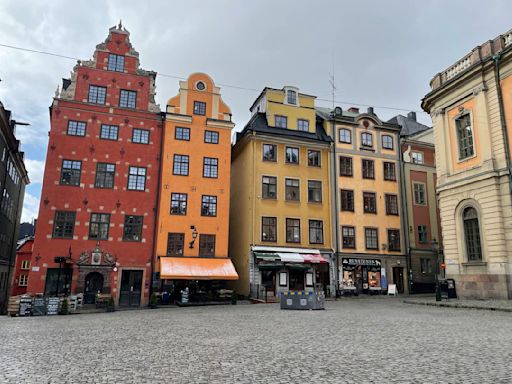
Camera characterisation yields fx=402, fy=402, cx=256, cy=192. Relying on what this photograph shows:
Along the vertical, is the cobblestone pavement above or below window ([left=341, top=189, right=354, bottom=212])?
below

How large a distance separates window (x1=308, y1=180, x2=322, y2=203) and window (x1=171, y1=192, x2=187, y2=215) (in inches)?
407

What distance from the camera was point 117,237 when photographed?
28062mm

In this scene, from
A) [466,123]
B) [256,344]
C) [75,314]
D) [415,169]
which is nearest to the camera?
[256,344]

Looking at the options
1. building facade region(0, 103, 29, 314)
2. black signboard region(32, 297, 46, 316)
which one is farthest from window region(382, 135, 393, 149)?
building facade region(0, 103, 29, 314)

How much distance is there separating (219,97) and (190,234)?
1135 centimetres

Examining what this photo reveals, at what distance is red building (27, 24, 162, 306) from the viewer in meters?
26.7

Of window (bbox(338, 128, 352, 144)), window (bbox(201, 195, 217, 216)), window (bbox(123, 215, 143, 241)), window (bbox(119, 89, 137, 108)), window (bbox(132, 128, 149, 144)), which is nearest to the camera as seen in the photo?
window (bbox(123, 215, 143, 241))

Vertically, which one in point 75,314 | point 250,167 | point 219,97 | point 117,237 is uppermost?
point 219,97

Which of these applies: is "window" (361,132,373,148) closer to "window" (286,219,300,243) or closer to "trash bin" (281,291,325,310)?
"window" (286,219,300,243)

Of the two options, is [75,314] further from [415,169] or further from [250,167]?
[415,169]

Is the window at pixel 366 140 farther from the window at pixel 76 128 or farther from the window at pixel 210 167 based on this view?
the window at pixel 76 128

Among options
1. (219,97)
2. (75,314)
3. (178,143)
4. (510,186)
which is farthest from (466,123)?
(75,314)

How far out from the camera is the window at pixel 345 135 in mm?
35469

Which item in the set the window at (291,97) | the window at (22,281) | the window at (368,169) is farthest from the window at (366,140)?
the window at (22,281)
